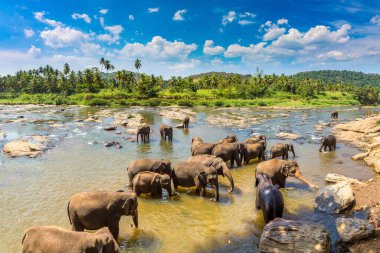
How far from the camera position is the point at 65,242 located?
294 inches

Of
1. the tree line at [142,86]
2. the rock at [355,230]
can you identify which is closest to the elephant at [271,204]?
the rock at [355,230]

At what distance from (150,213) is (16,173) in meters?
9.91

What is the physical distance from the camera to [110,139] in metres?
28.7

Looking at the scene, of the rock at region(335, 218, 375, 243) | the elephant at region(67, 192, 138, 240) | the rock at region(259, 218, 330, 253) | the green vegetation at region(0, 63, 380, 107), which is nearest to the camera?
the rock at region(259, 218, 330, 253)

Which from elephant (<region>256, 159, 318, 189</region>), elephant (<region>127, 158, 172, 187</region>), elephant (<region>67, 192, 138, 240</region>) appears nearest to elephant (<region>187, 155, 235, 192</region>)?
elephant (<region>256, 159, 318, 189</region>)

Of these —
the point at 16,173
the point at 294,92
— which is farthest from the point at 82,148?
the point at 294,92

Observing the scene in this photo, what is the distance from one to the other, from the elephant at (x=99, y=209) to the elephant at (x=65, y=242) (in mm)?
1596

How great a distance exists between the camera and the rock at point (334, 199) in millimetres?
11969

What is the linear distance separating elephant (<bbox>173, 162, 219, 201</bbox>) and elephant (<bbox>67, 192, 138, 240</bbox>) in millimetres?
4334

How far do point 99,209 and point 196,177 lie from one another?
16.7ft

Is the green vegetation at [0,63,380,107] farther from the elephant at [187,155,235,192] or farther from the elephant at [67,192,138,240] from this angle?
the elephant at [67,192,138,240]

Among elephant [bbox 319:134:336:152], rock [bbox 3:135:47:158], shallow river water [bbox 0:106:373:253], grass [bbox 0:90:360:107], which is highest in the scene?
grass [bbox 0:90:360:107]

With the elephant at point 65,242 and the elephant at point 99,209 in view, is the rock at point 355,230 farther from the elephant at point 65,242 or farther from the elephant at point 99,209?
the elephant at point 65,242

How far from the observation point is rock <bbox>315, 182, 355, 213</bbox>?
1197 cm
